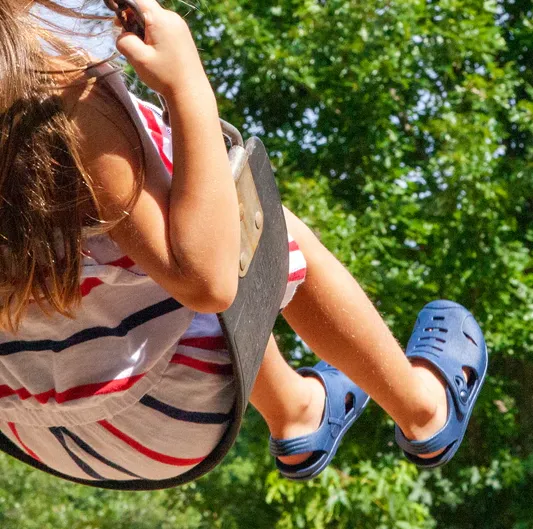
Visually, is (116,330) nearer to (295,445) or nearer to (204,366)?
(204,366)

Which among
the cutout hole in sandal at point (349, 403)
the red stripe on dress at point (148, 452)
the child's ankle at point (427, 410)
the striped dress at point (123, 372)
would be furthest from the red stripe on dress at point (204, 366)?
the cutout hole in sandal at point (349, 403)

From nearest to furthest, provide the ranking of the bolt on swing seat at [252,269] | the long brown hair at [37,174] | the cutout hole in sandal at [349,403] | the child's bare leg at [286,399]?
the long brown hair at [37,174] → the bolt on swing seat at [252,269] → the child's bare leg at [286,399] → the cutout hole in sandal at [349,403]

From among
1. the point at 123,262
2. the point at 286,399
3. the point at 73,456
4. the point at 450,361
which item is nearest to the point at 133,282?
the point at 123,262

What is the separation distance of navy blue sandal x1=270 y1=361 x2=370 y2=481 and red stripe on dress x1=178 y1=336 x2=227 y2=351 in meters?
0.41

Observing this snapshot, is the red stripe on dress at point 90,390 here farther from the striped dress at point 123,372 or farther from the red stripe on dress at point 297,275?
the red stripe on dress at point 297,275

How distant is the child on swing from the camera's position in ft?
2.73

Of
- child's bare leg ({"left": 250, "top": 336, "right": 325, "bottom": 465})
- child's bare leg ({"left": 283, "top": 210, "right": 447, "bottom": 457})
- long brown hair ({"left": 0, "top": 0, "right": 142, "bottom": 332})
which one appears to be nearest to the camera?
long brown hair ({"left": 0, "top": 0, "right": 142, "bottom": 332})

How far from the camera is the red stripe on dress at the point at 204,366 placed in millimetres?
1013

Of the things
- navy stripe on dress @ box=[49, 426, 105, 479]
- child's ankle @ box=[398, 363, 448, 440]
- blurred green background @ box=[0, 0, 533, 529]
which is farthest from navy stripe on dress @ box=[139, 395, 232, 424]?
blurred green background @ box=[0, 0, 533, 529]

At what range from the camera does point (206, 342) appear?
1019mm

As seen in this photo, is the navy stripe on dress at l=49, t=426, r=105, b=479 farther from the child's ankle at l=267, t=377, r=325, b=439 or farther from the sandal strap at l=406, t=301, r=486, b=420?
the sandal strap at l=406, t=301, r=486, b=420

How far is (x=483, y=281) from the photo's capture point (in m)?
3.10

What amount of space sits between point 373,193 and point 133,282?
7.86 ft

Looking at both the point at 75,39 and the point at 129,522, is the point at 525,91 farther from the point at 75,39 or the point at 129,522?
the point at 75,39
